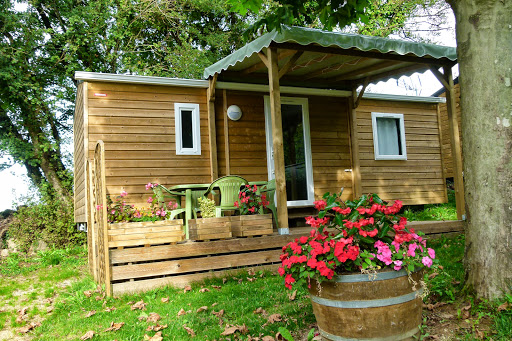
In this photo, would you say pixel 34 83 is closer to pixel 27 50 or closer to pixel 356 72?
pixel 27 50

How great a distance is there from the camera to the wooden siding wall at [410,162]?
9.30 m

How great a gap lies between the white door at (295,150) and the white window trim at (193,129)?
130 cm

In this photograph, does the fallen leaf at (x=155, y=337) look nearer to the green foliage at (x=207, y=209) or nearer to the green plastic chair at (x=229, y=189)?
the green foliage at (x=207, y=209)

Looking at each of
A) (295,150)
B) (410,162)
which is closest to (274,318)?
(295,150)

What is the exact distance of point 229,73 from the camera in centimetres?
791

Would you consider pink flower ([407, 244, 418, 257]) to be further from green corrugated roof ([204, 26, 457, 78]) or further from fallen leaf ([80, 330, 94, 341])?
green corrugated roof ([204, 26, 457, 78])

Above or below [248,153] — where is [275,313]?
below

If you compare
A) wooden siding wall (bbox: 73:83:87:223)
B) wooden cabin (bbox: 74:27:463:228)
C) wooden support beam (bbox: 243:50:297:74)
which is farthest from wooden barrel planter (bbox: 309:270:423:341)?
wooden siding wall (bbox: 73:83:87:223)

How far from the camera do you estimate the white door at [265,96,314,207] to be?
8.17 m

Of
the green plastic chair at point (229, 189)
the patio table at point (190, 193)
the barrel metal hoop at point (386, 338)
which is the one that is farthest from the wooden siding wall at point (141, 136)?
the barrel metal hoop at point (386, 338)

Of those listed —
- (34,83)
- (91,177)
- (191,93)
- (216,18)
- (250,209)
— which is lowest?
(250,209)

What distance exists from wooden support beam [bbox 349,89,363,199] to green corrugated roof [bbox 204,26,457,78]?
7.53 ft

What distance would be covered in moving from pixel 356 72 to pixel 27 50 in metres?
9.84

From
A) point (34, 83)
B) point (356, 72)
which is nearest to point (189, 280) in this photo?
point (356, 72)
